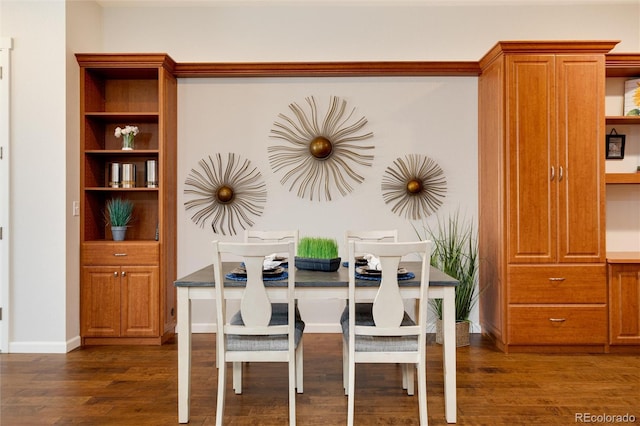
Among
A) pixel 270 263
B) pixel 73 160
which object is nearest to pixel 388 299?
pixel 270 263

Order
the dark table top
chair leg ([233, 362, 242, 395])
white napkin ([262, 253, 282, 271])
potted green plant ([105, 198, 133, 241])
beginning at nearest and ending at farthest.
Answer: the dark table top → white napkin ([262, 253, 282, 271]) → chair leg ([233, 362, 242, 395]) → potted green plant ([105, 198, 133, 241])

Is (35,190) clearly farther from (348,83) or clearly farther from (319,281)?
(348,83)

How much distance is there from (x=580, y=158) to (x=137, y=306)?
3.76 m

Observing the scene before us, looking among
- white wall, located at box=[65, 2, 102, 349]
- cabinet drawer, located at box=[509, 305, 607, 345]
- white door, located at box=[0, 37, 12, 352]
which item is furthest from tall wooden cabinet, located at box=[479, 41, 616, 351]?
white door, located at box=[0, 37, 12, 352]

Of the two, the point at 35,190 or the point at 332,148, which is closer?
the point at 35,190

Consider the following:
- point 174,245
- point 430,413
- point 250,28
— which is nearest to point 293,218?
point 174,245

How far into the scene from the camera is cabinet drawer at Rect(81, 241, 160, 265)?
151 inches

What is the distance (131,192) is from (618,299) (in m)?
4.18

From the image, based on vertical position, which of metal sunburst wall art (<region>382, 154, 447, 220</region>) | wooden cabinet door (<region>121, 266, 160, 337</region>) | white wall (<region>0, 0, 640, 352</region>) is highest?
white wall (<region>0, 0, 640, 352</region>)

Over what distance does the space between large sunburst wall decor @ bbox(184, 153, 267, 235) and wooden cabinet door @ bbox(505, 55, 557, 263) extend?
218cm

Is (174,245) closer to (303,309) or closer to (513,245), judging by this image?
(303,309)

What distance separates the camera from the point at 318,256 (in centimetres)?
279

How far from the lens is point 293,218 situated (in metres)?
4.27

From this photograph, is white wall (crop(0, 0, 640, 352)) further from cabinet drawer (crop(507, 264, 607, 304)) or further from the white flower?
cabinet drawer (crop(507, 264, 607, 304))
